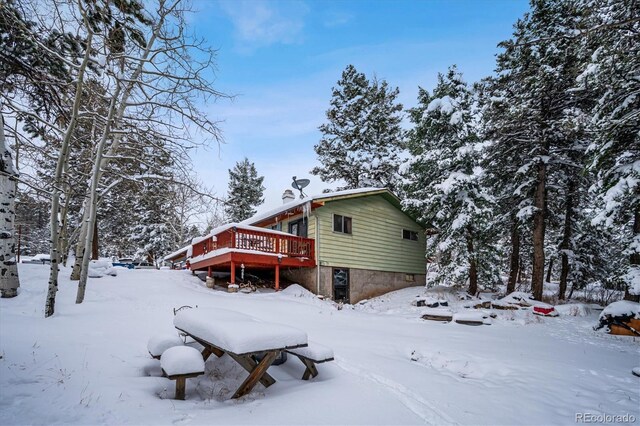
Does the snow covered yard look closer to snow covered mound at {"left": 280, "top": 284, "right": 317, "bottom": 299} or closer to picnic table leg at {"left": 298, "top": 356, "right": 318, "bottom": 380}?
picnic table leg at {"left": 298, "top": 356, "right": 318, "bottom": 380}

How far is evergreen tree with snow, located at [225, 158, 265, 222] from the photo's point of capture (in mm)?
34469

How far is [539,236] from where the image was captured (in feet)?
44.1

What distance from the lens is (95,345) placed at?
4.55m

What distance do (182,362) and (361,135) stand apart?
78.5ft

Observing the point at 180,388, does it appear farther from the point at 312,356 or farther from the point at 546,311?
the point at 546,311

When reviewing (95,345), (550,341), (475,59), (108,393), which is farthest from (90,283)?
(475,59)

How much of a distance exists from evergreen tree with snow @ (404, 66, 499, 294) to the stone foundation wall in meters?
3.02

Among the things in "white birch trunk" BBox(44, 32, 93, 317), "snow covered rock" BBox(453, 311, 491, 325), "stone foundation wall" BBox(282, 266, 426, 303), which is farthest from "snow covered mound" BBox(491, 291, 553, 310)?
"white birch trunk" BBox(44, 32, 93, 317)

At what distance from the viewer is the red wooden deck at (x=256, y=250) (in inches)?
488

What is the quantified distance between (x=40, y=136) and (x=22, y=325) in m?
4.69

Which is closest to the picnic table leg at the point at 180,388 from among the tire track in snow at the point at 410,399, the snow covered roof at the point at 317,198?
the tire track in snow at the point at 410,399

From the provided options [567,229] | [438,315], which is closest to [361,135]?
[567,229]

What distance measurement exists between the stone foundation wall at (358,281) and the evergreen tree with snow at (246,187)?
19.4 meters

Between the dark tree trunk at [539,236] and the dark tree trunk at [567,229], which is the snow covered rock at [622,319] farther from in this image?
the dark tree trunk at [567,229]
